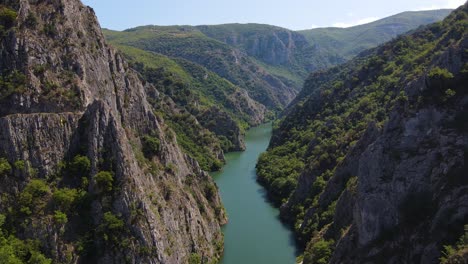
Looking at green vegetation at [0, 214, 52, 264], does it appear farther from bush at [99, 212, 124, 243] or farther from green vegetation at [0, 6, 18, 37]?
green vegetation at [0, 6, 18, 37]

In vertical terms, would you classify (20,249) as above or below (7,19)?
below

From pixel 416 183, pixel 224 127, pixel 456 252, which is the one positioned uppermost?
pixel 416 183

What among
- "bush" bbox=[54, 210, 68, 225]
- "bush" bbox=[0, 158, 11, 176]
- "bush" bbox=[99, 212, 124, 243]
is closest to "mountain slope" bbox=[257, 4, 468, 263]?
"bush" bbox=[99, 212, 124, 243]

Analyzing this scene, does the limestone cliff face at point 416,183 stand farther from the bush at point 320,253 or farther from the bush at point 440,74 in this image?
the bush at point 320,253

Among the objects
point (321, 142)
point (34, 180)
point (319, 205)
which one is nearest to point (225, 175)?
point (321, 142)

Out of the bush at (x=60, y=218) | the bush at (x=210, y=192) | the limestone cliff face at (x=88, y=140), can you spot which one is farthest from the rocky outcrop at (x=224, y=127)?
the bush at (x=60, y=218)

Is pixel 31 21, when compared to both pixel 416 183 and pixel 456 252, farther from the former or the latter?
pixel 456 252

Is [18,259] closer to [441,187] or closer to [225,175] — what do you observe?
[441,187]

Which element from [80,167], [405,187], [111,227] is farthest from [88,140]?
[405,187]
